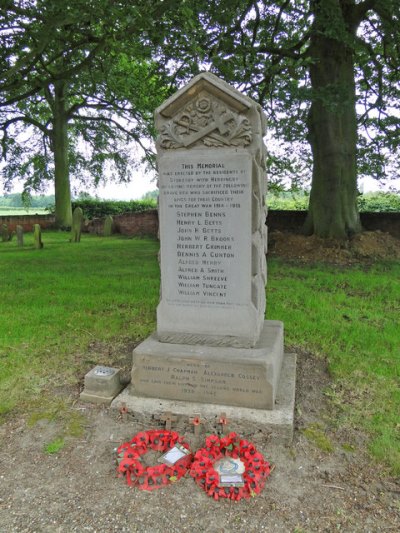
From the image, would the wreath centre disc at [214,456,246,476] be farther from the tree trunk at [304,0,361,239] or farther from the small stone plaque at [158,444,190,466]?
the tree trunk at [304,0,361,239]

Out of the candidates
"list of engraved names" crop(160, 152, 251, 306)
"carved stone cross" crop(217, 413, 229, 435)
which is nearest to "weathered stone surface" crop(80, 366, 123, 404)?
"list of engraved names" crop(160, 152, 251, 306)

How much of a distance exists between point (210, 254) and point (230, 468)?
1679 millimetres

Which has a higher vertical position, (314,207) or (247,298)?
(314,207)

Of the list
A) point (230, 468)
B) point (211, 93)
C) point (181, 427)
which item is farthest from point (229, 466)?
point (211, 93)

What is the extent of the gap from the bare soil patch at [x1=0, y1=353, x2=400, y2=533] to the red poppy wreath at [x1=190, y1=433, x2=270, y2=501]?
0.06 metres

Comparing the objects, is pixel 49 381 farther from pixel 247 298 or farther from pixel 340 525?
pixel 340 525

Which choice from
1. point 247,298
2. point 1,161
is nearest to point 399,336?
point 247,298

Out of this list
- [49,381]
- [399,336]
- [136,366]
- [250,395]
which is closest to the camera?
[250,395]

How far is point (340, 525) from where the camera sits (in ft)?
7.18

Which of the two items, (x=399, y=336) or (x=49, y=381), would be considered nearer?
(x=49, y=381)

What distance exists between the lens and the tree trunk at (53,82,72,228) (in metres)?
22.5

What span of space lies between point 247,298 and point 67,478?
1.89 meters

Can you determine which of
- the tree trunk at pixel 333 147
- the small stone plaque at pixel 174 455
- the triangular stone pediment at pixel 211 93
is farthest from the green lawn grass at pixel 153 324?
the triangular stone pediment at pixel 211 93

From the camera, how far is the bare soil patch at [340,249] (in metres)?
9.88
